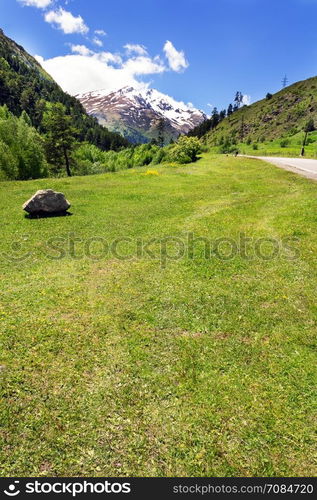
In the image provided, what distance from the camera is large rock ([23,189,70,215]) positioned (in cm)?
2642

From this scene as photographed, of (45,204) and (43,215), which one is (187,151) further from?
(43,215)

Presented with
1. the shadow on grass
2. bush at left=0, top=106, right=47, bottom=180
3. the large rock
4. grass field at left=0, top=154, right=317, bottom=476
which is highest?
bush at left=0, top=106, right=47, bottom=180

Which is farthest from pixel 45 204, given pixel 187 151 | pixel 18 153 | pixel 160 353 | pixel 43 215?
pixel 187 151

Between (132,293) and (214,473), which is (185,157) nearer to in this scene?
(132,293)

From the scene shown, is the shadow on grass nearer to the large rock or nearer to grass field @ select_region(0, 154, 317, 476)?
the large rock

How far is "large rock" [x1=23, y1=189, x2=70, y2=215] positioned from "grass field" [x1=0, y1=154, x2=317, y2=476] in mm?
5135

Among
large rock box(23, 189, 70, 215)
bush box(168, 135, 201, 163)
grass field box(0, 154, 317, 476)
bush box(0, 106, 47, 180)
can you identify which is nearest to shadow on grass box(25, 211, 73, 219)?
large rock box(23, 189, 70, 215)

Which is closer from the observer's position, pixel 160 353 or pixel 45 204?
pixel 160 353

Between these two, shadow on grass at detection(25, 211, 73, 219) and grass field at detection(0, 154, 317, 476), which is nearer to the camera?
grass field at detection(0, 154, 317, 476)

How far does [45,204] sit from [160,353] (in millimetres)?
21413

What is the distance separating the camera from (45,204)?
26656 mm

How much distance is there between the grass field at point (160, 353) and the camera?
23.6 ft
